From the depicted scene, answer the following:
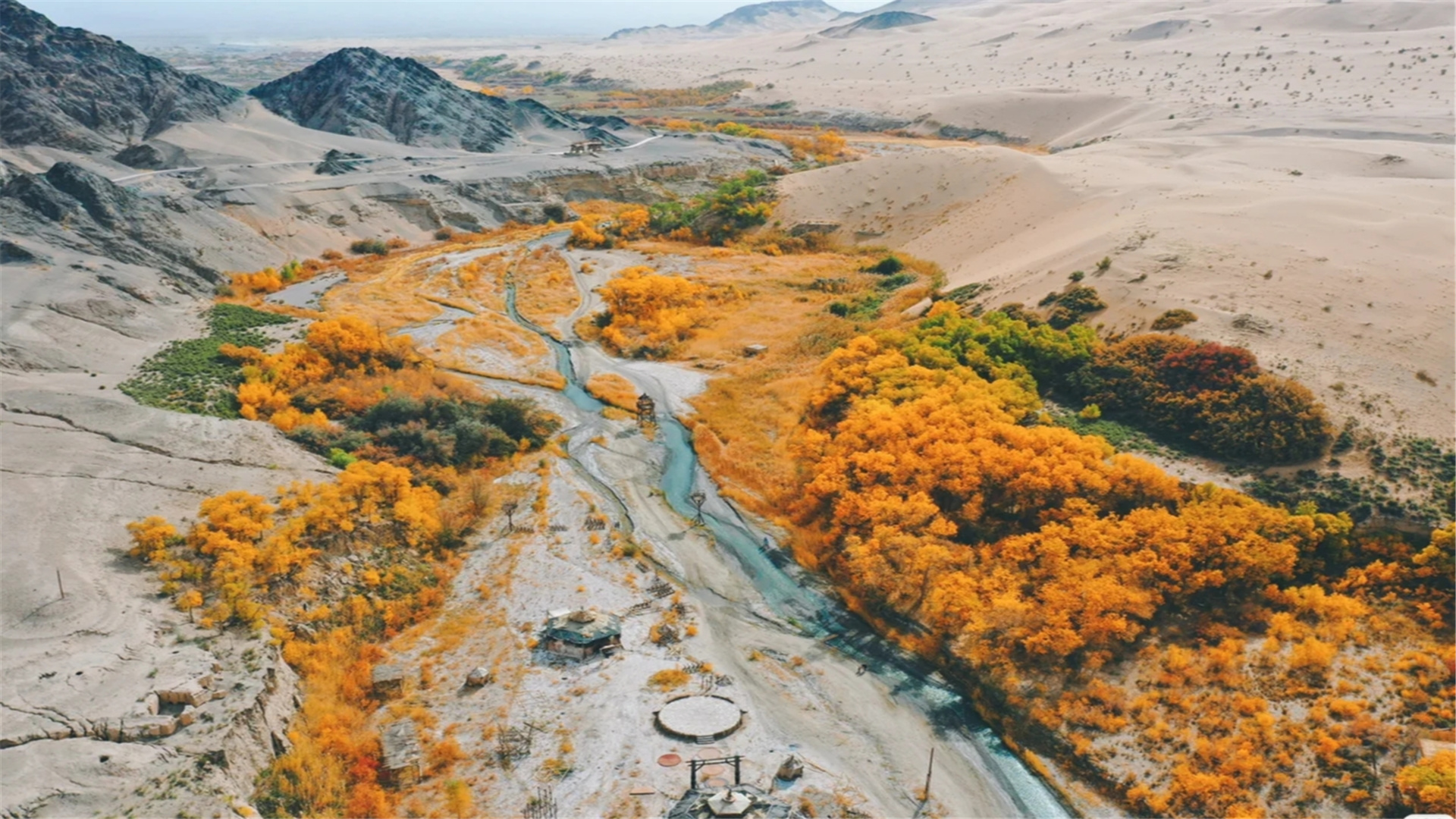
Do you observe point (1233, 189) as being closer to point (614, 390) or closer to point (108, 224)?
point (614, 390)

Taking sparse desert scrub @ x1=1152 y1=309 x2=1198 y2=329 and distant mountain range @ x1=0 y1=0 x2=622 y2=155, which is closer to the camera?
sparse desert scrub @ x1=1152 y1=309 x2=1198 y2=329

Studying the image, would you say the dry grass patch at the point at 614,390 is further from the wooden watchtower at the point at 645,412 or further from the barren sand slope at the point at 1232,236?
the barren sand slope at the point at 1232,236

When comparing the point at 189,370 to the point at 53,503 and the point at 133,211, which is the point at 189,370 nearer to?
the point at 53,503

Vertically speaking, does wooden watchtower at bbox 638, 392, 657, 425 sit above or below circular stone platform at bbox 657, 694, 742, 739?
above

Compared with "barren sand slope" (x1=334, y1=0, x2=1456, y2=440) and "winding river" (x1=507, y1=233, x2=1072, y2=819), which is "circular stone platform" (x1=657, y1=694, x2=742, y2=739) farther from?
"barren sand slope" (x1=334, y1=0, x2=1456, y2=440)

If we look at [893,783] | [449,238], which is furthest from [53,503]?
[449,238]

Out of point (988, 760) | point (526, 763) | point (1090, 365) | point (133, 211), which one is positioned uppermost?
point (133, 211)

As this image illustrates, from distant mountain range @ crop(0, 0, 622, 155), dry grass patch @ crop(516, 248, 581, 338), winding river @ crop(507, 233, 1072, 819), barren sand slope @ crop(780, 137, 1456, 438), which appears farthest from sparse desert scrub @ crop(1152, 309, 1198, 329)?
distant mountain range @ crop(0, 0, 622, 155)
